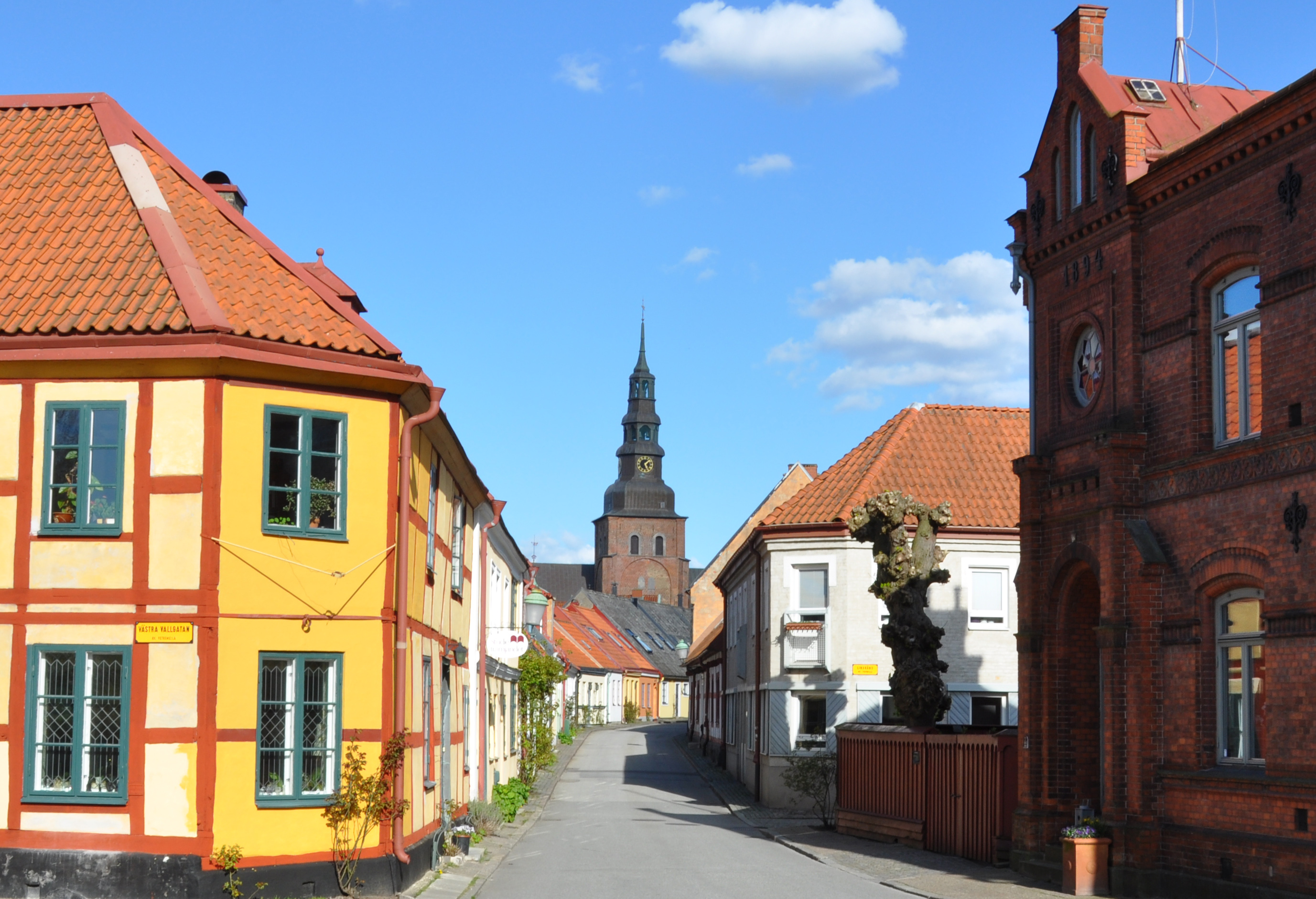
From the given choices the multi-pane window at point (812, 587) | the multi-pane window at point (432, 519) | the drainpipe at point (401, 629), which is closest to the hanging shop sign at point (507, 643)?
the multi-pane window at point (432, 519)

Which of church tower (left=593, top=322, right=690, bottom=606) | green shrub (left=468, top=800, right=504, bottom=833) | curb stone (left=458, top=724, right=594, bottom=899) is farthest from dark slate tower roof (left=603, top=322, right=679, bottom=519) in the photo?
green shrub (left=468, top=800, right=504, bottom=833)

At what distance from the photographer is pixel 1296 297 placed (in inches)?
615

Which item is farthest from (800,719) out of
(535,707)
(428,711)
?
(428,711)

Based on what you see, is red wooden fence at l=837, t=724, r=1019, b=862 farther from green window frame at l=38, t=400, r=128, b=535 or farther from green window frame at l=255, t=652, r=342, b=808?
green window frame at l=38, t=400, r=128, b=535

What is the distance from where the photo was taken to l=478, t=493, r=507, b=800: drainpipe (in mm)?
27266

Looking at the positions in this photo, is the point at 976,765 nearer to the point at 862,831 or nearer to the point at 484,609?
the point at 862,831

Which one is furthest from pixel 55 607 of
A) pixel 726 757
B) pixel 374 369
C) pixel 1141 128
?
pixel 726 757

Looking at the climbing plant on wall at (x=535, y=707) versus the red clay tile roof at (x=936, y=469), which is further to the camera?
the climbing plant on wall at (x=535, y=707)

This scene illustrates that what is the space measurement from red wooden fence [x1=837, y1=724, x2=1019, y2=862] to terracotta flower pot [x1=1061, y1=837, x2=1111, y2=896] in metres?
3.02

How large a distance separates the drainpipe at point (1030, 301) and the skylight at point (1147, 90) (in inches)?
107

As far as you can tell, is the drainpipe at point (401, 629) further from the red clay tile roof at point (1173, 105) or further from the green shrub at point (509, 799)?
the green shrub at point (509, 799)

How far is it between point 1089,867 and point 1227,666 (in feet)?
9.83

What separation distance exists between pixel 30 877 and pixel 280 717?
9.75ft

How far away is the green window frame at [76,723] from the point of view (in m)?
15.5
